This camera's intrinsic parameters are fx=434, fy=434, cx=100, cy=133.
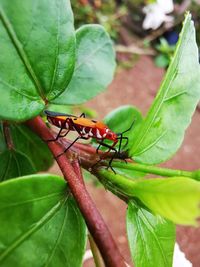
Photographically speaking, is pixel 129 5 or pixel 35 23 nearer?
pixel 35 23

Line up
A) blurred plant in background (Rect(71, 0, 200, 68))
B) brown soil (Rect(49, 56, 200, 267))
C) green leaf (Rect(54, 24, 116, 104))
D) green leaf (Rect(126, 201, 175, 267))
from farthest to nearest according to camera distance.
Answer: blurred plant in background (Rect(71, 0, 200, 68)), brown soil (Rect(49, 56, 200, 267)), green leaf (Rect(54, 24, 116, 104)), green leaf (Rect(126, 201, 175, 267))

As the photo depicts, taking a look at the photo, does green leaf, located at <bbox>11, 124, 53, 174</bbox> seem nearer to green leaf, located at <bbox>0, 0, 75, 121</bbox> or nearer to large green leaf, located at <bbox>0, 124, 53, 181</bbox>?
large green leaf, located at <bbox>0, 124, 53, 181</bbox>

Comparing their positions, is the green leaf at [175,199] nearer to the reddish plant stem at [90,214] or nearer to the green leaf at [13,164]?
the reddish plant stem at [90,214]

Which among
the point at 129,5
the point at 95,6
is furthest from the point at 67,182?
the point at 129,5

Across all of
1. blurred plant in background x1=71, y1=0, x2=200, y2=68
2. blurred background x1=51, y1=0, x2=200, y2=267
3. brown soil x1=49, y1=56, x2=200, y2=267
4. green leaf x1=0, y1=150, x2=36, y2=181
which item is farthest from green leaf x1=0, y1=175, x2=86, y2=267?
blurred plant in background x1=71, y1=0, x2=200, y2=68

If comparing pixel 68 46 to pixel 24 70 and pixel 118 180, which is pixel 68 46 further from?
pixel 118 180

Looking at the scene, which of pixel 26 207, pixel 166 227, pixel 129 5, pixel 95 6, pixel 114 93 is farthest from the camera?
pixel 129 5

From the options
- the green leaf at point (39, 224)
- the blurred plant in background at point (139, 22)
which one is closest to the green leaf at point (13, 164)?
the green leaf at point (39, 224)
